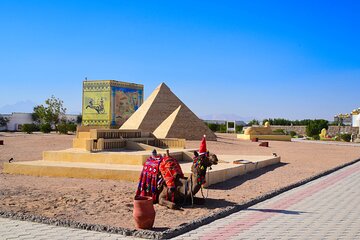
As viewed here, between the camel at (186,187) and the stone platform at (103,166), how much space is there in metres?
2.19

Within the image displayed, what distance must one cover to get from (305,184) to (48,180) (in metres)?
6.17

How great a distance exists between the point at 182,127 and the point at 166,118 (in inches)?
105

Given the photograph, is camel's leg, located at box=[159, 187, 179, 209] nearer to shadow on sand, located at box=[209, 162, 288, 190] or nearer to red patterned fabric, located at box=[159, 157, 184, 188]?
red patterned fabric, located at box=[159, 157, 184, 188]

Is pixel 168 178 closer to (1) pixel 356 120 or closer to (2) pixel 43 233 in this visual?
(2) pixel 43 233

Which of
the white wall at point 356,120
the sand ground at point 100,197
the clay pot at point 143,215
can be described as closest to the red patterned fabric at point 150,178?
the sand ground at point 100,197

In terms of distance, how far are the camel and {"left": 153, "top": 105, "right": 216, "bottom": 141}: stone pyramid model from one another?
58.8 ft

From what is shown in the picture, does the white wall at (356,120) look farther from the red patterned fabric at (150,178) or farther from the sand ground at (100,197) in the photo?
the red patterned fabric at (150,178)

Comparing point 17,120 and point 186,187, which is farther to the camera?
point 17,120

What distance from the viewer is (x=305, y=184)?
10.1m

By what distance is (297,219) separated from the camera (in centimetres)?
616

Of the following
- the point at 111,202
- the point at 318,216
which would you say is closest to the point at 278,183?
the point at 318,216

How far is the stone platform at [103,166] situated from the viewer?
33.0 feet

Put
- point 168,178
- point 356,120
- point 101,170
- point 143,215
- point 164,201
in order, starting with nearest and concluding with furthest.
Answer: point 143,215 < point 168,178 < point 164,201 < point 101,170 < point 356,120

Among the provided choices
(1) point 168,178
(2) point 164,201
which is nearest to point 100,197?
(2) point 164,201
